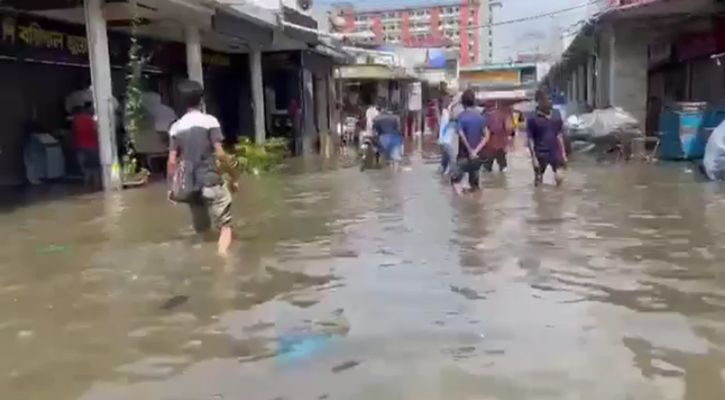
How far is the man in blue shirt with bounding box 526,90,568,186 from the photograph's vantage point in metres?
13.9

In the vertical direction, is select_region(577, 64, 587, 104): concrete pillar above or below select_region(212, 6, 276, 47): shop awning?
below

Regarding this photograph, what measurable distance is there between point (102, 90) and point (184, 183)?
728 centimetres

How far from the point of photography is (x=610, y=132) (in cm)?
2197

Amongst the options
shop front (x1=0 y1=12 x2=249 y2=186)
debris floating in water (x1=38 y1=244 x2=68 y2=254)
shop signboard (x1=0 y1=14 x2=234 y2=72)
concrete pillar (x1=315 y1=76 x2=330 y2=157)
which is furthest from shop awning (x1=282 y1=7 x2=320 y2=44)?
debris floating in water (x1=38 y1=244 x2=68 y2=254)

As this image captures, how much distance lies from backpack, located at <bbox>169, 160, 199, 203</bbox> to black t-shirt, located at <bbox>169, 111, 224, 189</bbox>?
3 centimetres

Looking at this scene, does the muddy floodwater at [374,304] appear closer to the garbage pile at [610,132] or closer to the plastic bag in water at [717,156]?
the plastic bag in water at [717,156]

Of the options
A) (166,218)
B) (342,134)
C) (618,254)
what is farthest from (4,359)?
(342,134)

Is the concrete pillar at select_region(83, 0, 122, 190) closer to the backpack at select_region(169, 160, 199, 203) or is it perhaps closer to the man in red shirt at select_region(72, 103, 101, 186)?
the man in red shirt at select_region(72, 103, 101, 186)

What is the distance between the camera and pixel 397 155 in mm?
20453

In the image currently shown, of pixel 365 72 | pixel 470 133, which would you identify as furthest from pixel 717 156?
pixel 365 72

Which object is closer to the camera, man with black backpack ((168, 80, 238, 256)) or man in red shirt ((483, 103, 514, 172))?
man with black backpack ((168, 80, 238, 256))

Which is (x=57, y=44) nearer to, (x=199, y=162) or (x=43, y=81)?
(x=43, y=81)

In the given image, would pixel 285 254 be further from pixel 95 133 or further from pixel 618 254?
pixel 95 133

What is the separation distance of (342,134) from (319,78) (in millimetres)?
3681
